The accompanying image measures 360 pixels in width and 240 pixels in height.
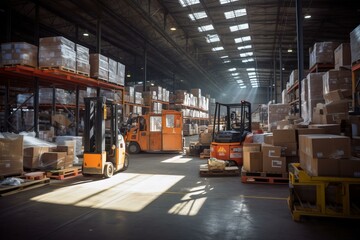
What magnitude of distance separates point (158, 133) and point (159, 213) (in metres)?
8.71

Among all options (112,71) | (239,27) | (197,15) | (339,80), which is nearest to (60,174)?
(112,71)

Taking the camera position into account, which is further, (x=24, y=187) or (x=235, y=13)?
(x=235, y=13)

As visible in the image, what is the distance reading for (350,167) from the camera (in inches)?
148

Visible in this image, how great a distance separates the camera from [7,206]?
4648 mm

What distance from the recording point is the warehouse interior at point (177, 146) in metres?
3.80

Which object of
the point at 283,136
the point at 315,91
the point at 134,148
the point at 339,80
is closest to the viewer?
the point at 283,136

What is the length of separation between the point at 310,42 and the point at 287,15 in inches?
196

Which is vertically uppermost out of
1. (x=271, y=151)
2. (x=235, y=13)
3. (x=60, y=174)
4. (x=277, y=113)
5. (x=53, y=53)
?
(x=235, y=13)

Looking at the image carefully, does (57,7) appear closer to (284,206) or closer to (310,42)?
(284,206)

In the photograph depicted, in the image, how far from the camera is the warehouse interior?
3.80m

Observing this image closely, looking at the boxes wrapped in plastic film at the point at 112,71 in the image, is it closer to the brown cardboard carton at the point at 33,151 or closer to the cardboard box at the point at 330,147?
the brown cardboard carton at the point at 33,151

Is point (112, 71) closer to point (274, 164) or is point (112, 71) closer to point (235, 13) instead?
point (235, 13)

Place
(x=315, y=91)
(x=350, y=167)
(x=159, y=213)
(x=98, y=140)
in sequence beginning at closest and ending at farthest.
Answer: (x=350, y=167), (x=159, y=213), (x=98, y=140), (x=315, y=91)

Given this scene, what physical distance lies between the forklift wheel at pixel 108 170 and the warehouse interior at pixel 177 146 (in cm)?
4
